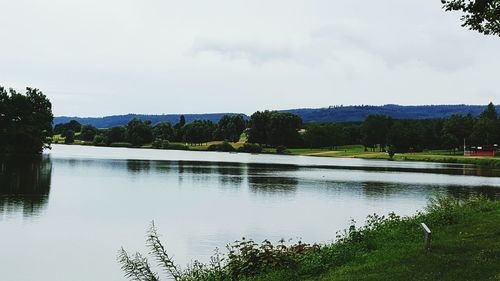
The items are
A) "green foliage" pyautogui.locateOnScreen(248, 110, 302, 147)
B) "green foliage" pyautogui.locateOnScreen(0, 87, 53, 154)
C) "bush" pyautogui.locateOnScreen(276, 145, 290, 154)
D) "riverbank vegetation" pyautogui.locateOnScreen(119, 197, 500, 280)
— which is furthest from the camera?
"green foliage" pyautogui.locateOnScreen(248, 110, 302, 147)

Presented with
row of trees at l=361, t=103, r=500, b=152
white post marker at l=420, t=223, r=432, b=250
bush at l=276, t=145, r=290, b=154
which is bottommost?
bush at l=276, t=145, r=290, b=154

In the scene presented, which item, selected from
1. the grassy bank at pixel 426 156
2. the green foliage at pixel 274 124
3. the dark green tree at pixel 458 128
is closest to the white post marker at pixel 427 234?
the grassy bank at pixel 426 156

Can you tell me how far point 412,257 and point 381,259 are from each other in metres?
0.89

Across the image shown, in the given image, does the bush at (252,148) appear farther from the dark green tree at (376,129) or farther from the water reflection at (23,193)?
the water reflection at (23,193)

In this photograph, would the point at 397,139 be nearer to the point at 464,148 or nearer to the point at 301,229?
the point at 464,148

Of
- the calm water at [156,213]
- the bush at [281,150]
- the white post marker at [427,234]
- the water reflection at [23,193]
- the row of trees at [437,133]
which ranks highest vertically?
the row of trees at [437,133]

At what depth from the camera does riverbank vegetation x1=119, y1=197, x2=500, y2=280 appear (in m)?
13.0

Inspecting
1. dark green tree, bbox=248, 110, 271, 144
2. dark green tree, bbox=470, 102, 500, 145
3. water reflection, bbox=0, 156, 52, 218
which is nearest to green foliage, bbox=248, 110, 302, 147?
dark green tree, bbox=248, 110, 271, 144

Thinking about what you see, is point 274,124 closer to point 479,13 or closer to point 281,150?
point 281,150

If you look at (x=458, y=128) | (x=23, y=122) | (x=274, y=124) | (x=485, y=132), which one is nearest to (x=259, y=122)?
(x=274, y=124)

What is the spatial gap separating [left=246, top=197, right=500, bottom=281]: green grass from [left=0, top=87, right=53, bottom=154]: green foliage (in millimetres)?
109283

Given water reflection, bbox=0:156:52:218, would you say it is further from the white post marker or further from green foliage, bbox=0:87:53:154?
green foliage, bbox=0:87:53:154

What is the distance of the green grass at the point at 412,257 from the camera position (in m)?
12.8

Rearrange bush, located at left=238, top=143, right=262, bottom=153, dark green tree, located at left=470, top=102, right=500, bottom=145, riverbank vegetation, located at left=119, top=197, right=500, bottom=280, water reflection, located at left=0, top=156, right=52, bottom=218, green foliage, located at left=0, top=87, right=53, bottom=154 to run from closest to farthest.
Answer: riverbank vegetation, located at left=119, top=197, right=500, bottom=280
water reflection, located at left=0, top=156, right=52, bottom=218
green foliage, located at left=0, top=87, right=53, bottom=154
dark green tree, located at left=470, top=102, right=500, bottom=145
bush, located at left=238, top=143, right=262, bottom=153
